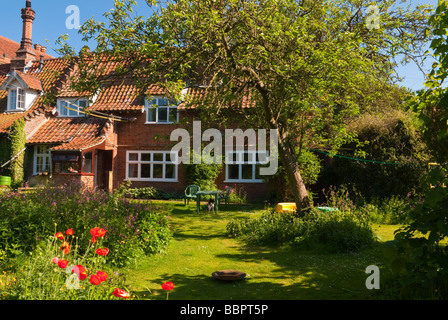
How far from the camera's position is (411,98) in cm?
541

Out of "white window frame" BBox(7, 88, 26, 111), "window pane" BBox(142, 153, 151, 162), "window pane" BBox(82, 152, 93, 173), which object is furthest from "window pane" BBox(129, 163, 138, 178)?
"white window frame" BBox(7, 88, 26, 111)

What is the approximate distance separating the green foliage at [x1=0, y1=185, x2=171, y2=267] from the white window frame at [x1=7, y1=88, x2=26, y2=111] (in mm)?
18524

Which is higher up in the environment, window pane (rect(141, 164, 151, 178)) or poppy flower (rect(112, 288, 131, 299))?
window pane (rect(141, 164, 151, 178))

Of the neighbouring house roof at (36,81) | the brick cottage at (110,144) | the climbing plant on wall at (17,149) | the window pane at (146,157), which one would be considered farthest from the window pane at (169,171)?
the climbing plant on wall at (17,149)

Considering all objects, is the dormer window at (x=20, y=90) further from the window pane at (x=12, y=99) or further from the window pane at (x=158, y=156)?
the window pane at (x=158, y=156)

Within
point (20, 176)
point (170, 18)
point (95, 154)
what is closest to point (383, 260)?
point (170, 18)

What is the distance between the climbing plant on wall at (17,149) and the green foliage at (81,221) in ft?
50.7

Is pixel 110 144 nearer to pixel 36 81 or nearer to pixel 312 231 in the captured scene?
pixel 36 81

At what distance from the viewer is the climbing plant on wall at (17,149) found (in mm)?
21562

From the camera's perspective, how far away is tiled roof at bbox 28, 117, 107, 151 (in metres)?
20.9

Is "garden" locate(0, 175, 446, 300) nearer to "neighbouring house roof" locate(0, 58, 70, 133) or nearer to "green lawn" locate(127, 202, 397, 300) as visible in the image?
"green lawn" locate(127, 202, 397, 300)

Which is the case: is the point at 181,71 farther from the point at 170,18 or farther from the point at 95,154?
the point at 95,154
